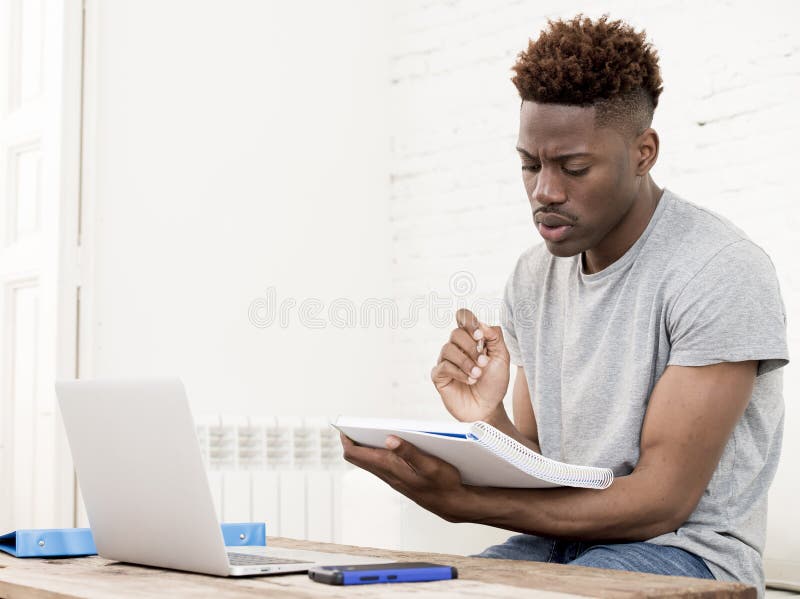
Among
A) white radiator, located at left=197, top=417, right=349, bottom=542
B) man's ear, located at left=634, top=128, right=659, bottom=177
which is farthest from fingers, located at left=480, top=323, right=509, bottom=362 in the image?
white radiator, located at left=197, top=417, right=349, bottom=542

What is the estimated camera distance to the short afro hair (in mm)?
1637

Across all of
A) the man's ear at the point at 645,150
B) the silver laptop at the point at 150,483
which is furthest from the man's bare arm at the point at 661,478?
the man's ear at the point at 645,150

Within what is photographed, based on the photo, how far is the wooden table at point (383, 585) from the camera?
0.95 meters

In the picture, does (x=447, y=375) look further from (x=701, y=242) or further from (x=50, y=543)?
(x=50, y=543)

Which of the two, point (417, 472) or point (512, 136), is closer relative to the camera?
point (417, 472)

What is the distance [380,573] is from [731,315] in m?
0.73

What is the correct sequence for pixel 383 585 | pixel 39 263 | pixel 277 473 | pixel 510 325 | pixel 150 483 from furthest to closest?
1. pixel 277 473
2. pixel 39 263
3. pixel 510 325
4. pixel 150 483
5. pixel 383 585

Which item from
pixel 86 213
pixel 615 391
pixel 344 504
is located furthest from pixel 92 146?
pixel 615 391

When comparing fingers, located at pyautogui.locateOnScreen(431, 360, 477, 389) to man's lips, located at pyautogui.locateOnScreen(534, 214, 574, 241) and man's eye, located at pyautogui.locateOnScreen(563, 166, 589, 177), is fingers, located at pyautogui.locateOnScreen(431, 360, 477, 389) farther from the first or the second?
man's eye, located at pyautogui.locateOnScreen(563, 166, 589, 177)

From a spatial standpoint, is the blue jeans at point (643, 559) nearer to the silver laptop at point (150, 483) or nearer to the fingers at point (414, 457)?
the fingers at point (414, 457)

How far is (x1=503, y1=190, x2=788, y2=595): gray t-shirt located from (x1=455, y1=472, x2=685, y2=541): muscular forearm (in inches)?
2.3

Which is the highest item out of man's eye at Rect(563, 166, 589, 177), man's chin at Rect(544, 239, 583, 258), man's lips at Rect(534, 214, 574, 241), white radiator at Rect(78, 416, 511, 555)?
man's eye at Rect(563, 166, 589, 177)

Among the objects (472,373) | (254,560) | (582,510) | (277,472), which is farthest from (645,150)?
(277,472)

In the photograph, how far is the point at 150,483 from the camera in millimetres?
1154
